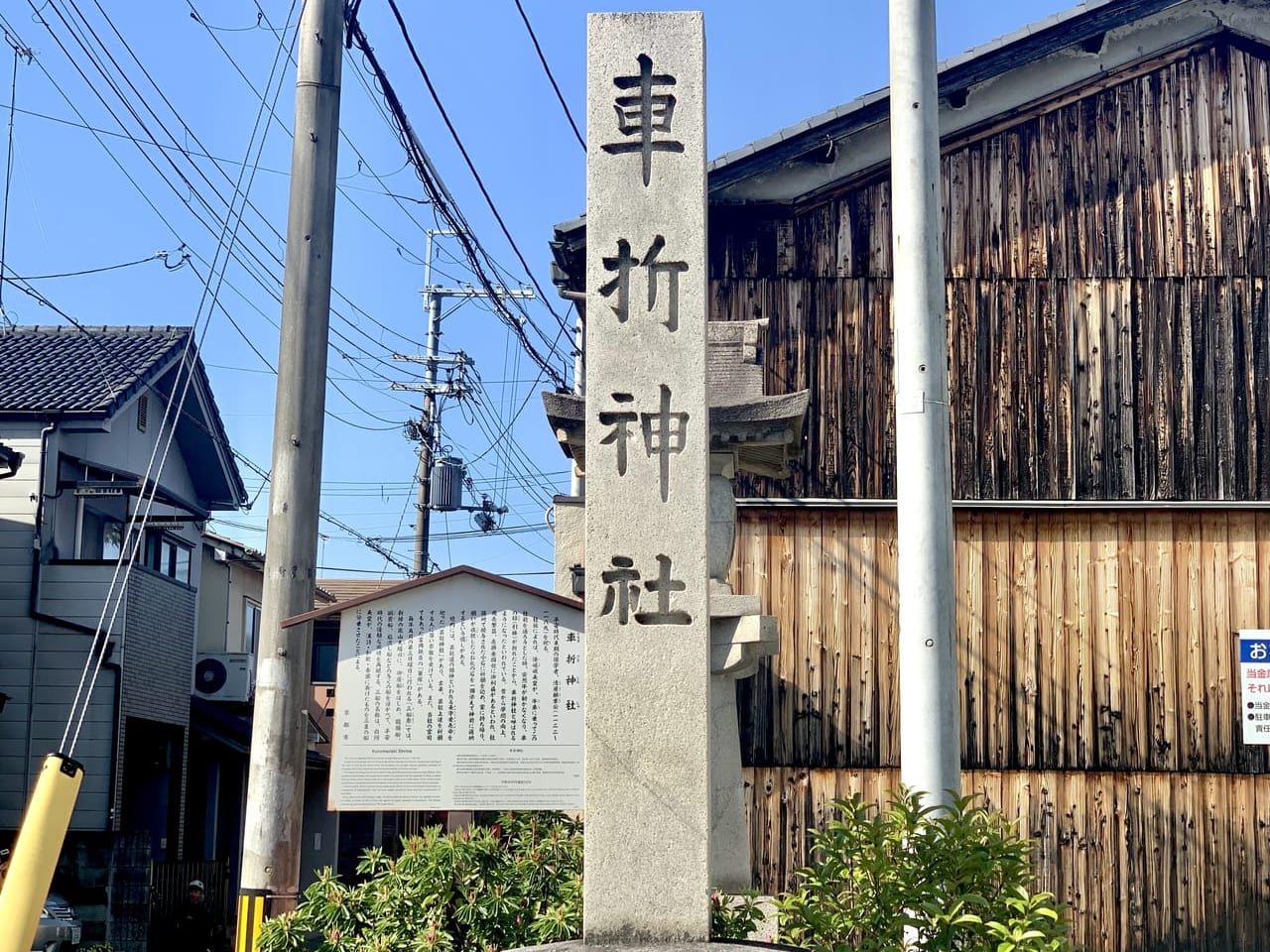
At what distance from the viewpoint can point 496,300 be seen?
21.0 m

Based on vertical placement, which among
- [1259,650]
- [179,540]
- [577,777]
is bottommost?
[577,777]

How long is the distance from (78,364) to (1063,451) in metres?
18.1

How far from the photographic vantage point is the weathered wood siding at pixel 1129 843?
13.7m

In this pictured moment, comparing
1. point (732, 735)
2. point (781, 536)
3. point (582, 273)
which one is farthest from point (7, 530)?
point (732, 735)

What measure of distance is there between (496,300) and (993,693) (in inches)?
390

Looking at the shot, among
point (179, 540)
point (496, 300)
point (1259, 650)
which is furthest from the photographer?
point (179, 540)

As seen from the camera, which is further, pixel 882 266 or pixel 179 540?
pixel 179 540

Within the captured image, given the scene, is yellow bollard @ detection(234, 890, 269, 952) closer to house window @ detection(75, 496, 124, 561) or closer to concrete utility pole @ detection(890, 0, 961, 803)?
concrete utility pole @ detection(890, 0, 961, 803)

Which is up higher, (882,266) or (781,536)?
(882,266)

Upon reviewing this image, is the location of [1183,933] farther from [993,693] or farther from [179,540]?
[179,540]

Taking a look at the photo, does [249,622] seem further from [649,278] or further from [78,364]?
[649,278]

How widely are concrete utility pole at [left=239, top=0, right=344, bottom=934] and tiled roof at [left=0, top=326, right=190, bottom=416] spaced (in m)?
14.1

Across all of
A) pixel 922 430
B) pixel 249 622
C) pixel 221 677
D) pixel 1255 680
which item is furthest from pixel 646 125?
pixel 249 622

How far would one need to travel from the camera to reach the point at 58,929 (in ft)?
64.0
